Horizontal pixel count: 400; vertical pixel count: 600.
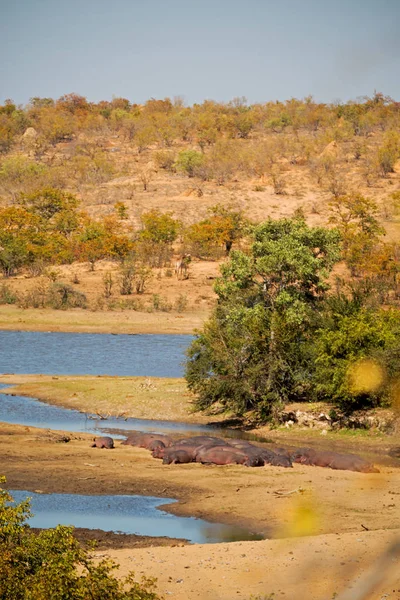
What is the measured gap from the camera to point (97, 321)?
5122 cm

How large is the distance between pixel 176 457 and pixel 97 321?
99.3 feet

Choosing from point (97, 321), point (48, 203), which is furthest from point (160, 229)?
point (97, 321)

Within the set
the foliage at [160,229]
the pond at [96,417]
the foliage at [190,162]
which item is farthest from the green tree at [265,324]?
the foliage at [190,162]

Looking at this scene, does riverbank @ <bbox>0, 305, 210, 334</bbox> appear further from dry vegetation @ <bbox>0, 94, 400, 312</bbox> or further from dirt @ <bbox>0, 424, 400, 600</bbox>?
dirt @ <bbox>0, 424, 400, 600</bbox>

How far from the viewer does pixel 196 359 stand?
29344 millimetres

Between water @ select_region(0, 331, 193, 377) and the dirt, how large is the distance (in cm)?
1300

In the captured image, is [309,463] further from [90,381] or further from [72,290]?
[72,290]

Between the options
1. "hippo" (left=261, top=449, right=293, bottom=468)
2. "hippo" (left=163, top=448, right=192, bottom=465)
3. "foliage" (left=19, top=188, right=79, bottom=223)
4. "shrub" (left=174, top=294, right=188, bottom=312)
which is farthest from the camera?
"foliage" (left=19, top=188, right=79, bottom=223)

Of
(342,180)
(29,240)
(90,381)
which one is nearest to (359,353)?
(90,381)

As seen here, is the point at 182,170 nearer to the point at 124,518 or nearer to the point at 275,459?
the point at 275,459

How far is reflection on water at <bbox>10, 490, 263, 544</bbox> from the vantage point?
15.4m

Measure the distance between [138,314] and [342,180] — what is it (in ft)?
122

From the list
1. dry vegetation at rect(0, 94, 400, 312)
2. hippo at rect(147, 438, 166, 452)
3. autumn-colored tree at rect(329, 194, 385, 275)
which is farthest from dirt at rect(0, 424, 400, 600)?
autumn-colored tree at rect(329, 194, 385, 275)

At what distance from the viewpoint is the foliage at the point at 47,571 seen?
28.7 ft
